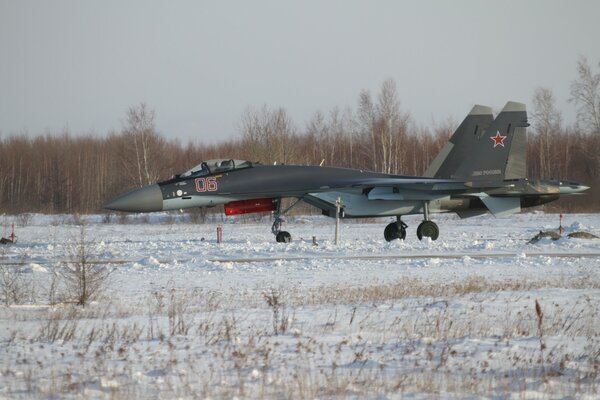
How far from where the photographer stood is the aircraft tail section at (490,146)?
2289 centimetres

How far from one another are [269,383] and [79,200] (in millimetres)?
58336

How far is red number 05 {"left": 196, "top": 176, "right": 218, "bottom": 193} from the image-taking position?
2136cm

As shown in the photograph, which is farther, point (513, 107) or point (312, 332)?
point (513, 107)

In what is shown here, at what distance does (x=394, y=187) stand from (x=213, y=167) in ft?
17.8

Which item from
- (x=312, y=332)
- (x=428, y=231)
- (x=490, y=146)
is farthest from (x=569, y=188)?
(x=312, y=332)

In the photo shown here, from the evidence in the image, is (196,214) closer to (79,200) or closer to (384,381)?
(79,200)

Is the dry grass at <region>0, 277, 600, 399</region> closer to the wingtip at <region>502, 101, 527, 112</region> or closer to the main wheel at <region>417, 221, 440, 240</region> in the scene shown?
the main wheel at <region>417, 221, 440, 240</region>

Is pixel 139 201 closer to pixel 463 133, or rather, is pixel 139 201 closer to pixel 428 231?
pixel 428 231

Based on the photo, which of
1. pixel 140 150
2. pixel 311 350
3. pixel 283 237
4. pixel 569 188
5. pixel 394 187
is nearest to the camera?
pixel 311 350

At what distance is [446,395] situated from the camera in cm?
567

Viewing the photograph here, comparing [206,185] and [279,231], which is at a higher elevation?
[206,185]

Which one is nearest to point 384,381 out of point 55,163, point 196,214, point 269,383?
point 269,383

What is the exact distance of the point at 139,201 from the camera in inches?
825

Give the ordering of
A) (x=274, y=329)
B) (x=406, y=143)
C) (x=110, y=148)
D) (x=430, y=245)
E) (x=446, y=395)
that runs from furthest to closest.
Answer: (x=110, y=148)
(x=406, y=143)
(x=430, y=245)
(x=274, y=329)
(x=446, y=395)
